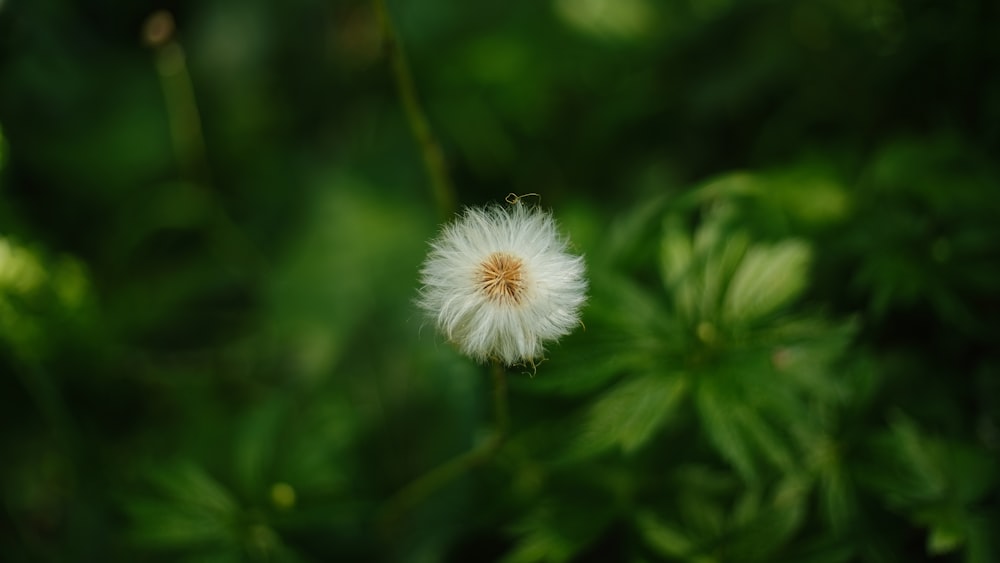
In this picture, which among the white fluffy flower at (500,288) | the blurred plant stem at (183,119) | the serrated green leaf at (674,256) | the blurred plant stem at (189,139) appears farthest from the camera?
the blurred plant stem at (183,119)

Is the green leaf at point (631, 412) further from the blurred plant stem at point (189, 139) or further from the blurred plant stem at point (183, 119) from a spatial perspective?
the blurred plant stem at point (183, 119)

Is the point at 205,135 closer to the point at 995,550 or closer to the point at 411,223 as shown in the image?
the point at 411,223

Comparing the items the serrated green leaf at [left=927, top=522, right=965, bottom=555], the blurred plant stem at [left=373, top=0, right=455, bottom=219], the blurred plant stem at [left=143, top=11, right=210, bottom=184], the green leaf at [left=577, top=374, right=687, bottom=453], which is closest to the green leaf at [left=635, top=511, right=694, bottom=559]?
Result: the green leaf at [left=577, top=374, right=687, bottom=453]

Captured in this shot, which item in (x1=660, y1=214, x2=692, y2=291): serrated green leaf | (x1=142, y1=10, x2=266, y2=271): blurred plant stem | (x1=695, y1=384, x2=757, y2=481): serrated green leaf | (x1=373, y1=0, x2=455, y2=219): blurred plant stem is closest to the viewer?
(x1=695, y1=384, x2=757, y2=481): serrated green leaf

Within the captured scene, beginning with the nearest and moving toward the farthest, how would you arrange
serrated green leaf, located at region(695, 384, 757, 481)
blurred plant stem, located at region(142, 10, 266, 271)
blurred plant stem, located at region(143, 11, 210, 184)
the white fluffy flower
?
the white fluffy flower < serrated green leaf, located at region(695, 384, 757, 481) < blurred plant stem, located at region(142, 10, 266, 271) < blurred plant stem, located at region(143, 11, 210, 184)


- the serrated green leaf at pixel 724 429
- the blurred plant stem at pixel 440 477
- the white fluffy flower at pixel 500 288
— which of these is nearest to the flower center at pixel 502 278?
the white fluffy flower at pixel 500 288

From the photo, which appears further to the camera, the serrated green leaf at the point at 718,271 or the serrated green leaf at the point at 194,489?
the serrated green leaf at the point at 194,489

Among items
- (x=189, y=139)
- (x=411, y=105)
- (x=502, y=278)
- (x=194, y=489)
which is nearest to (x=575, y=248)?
(x=502, y=278)

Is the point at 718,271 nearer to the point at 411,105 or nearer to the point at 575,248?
the point at 575,248

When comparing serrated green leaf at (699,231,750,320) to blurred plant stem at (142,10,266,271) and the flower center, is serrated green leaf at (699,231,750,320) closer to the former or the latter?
the flower center
